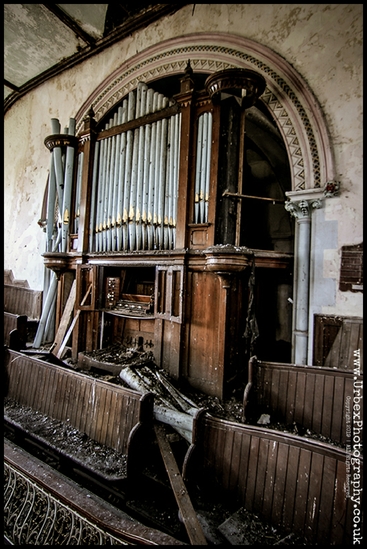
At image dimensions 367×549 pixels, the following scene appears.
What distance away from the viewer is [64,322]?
5.17m

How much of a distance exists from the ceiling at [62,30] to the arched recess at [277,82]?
0.80 m

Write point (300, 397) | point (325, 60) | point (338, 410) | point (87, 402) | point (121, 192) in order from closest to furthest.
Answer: point (338, 410) → point (300, 397) → point (87, 402) → point (325, 60) → point (121, 192)

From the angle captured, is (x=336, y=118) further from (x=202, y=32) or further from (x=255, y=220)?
(x=202, y=32)

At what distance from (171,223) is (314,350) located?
235 cm

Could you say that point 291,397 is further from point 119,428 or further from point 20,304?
point 20,304

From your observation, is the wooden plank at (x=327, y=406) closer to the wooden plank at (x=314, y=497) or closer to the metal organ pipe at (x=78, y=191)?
the wooden plank at (x=314, y=497)

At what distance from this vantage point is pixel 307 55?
151 inches

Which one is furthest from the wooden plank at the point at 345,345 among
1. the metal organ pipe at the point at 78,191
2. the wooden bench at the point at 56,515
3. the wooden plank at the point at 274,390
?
the metal organ pipe at the point at 78,191

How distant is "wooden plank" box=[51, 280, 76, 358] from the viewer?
509cm

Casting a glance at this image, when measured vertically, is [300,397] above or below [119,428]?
above

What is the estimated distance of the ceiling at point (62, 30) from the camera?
5.35m

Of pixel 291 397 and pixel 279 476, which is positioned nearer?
pixel 279 476

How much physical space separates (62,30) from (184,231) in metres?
5.27

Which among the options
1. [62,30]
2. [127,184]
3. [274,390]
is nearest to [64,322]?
[127,184]
